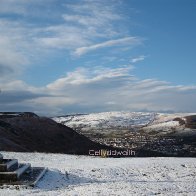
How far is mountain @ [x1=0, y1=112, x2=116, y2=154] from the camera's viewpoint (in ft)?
210

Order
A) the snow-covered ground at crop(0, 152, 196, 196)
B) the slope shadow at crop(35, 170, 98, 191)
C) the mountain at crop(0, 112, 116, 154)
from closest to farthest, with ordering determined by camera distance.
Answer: the snow-covered ground at crop(0, 152, 196, 196) → the slope shadow at crop(35, 170, 98, 191) → the mountain at crop(0, 112, 116, 154)

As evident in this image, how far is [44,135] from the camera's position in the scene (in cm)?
7044

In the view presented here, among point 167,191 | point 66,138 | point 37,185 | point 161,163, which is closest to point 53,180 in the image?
point 37,185

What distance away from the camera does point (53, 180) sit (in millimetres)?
25906

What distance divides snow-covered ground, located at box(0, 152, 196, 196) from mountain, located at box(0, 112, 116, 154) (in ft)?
88.5

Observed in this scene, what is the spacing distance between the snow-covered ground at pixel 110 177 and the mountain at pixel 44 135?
2697 cm

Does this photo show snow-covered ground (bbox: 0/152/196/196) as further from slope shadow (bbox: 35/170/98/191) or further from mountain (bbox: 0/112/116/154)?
mountain (bbox: 0/112/116/154)

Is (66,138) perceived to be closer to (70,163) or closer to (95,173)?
(70,163)

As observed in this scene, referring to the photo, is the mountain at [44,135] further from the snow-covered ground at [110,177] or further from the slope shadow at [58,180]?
the slope shadow at [58,180]

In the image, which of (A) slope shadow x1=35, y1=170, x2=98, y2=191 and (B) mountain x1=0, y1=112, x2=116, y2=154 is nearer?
(A) slope shadow x1=35, y1=170, x2=98, y2=191

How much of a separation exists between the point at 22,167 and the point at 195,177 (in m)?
10.6

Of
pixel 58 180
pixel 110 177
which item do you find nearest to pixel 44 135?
pixel 110 177

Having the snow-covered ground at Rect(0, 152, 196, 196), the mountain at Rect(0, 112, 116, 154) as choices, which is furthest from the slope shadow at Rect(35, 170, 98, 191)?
the mountain at Rect(0, 112, 116, 154)

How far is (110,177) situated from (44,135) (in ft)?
145
